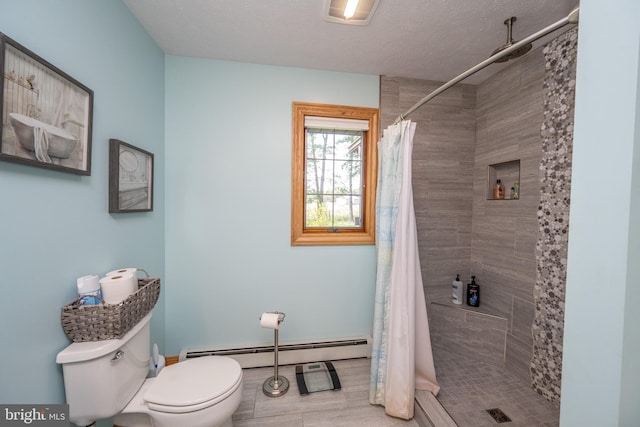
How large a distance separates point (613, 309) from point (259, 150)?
1927 mm

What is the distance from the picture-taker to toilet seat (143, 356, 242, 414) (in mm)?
1104

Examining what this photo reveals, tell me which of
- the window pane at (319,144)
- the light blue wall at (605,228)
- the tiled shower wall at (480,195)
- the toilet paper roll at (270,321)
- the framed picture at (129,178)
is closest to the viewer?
the light blue wall at (605,228)

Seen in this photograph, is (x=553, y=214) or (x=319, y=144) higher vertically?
(x=319, y=144)

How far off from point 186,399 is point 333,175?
68.7 inches

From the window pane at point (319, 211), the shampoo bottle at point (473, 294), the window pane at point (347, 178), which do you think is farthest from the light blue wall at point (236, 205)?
the shampoo bottle at point (473, 294)

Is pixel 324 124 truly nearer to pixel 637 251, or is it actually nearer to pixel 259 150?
pixel 259 150

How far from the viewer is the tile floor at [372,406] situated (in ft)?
Result: 4.73

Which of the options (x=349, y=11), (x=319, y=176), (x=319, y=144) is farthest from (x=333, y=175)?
(x=349, y=11)

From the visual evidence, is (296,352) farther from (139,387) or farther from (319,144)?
(319,144)

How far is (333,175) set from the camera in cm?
214

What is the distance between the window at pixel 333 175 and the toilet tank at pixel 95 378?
1216mm

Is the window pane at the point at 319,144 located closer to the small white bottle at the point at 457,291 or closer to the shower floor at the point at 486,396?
the small white bottle at the point at 457,291

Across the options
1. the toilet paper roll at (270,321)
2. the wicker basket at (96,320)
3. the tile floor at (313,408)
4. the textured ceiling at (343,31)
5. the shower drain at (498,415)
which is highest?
the textured ceiling at (343,31)
